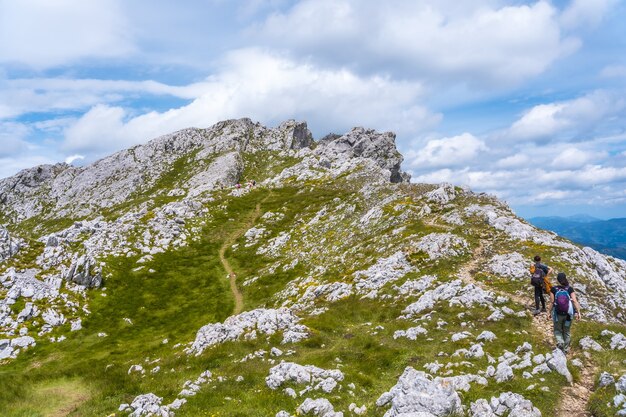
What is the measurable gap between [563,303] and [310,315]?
2538 centimetres

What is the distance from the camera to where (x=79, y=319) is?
60344 millimetres

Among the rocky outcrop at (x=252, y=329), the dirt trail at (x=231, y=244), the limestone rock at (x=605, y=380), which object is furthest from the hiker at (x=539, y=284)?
the dirt trail at (x=231, y=244)

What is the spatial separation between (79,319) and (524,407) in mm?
62763

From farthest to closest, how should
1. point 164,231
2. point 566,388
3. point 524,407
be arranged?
point 164,231
point 566,388
point 524,407

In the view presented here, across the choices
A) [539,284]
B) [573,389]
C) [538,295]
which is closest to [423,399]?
[573,389]

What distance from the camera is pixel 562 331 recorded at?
82.7 feet

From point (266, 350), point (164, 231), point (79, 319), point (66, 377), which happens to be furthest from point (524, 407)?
point (164, 231)

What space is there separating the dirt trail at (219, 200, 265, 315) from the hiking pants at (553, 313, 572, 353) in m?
46.5

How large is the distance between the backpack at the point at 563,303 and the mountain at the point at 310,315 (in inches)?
110

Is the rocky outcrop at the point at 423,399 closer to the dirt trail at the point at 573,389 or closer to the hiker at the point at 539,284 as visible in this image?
the dirt trail at the point at 573,389

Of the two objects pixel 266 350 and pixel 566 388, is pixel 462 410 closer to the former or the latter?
pixel 566 388

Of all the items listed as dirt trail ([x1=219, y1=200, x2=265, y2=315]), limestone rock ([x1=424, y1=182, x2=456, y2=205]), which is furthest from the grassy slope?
limestone rock ([x1=424, y1=182, x2=456, y2=205])

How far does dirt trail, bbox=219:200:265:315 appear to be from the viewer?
216 feet

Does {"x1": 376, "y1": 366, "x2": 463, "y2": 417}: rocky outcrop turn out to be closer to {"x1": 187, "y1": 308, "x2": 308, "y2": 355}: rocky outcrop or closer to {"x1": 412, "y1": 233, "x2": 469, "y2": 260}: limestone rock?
{"x1": 187, "y1": 308, "x2": 308, "y2": 355}: rocky outcrop
